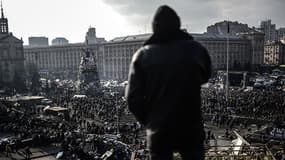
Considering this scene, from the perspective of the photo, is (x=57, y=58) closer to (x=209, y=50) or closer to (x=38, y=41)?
(x=209, y=50)

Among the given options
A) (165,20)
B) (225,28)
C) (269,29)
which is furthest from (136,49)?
(269,29)

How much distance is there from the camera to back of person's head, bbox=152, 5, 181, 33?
112 inches

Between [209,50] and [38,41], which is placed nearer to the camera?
[209,50]

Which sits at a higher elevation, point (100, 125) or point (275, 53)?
point (275, 53)

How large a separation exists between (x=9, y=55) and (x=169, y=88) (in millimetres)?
79013

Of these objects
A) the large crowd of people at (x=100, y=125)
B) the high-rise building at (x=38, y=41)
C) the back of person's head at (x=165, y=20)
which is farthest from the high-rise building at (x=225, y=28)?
the back of person's head at (x=165, y=20)

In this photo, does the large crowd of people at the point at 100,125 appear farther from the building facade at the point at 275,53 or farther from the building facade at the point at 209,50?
the building facade at the point at 275,53

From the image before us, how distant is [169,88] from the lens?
2.75m

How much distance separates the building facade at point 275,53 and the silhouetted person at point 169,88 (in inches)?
4022

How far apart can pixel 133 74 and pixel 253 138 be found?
21.0 m

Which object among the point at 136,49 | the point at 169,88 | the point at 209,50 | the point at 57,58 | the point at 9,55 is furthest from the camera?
the point at 57,58

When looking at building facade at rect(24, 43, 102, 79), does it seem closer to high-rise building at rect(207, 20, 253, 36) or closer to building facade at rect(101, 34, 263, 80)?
building facade at rect(101, 34, 263, 80)

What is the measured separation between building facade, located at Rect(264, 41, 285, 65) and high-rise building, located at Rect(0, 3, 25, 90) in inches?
2880

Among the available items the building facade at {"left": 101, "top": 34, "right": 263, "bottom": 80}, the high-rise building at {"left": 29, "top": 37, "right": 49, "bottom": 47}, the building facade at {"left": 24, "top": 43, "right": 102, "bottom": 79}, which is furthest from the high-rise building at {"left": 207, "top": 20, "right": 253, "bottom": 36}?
the high-rise building at {"left": 29, "top": 37, "right": 49, "bottom": 47}
